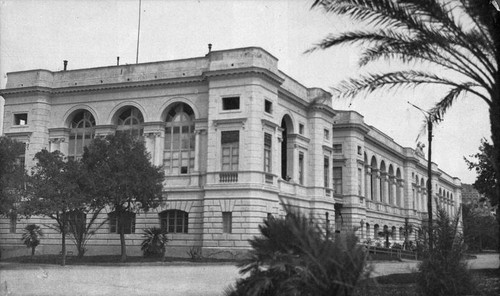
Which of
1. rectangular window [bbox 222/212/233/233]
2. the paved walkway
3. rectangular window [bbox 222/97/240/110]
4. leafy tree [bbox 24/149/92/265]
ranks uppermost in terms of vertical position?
rectangular window [bbox 222/97/240/110]

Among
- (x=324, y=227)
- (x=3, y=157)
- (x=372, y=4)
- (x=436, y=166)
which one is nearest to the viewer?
(x=324, y=227)

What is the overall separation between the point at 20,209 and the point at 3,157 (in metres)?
2.58

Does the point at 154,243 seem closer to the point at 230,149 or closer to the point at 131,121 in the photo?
the point at 230,149

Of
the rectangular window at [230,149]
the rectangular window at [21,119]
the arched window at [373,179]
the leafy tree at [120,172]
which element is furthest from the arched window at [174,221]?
the arched window at [373,179]

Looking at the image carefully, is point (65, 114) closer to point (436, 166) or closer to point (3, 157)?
point (3, 157)

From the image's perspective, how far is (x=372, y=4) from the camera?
1217cm

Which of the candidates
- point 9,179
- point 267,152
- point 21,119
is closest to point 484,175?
point 267,152

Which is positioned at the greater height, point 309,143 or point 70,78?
point 70,78

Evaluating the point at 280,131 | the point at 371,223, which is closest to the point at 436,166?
the point at 371,223

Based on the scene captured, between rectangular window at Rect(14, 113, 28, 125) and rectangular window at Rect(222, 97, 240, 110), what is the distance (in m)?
13.8

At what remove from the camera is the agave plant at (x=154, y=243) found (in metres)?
31.8

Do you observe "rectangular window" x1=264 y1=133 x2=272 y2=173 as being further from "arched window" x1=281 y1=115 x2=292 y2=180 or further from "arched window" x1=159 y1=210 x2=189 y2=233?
"arched window" x1=159 y1=210 x2=189 y2=233

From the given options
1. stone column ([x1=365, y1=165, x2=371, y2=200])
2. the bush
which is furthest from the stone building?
the bush

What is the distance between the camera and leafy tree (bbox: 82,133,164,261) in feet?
92.2
